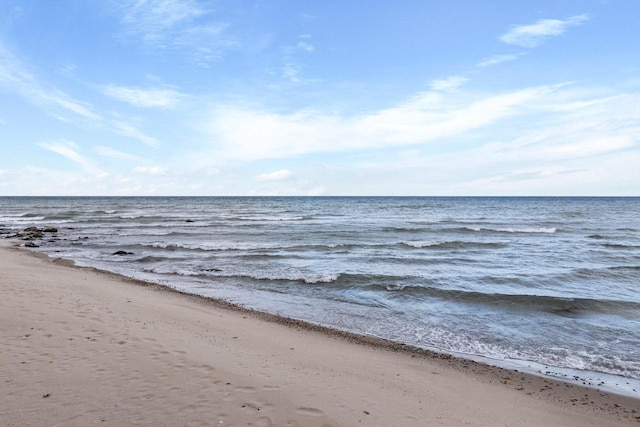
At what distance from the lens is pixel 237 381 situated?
5145 mm

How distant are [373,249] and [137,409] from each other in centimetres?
1852

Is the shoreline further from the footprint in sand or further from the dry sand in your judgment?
the footprint in sand

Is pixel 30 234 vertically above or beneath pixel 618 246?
beneath

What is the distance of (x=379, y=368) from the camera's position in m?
6.30

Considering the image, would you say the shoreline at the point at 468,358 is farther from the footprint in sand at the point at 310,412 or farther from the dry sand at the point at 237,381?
the footprint in sand at the point at 310,412

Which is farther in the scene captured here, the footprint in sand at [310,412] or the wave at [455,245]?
the wave at [455,245]

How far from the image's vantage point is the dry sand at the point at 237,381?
441cm

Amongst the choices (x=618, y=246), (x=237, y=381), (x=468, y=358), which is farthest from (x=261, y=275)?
(x=618, y=246)

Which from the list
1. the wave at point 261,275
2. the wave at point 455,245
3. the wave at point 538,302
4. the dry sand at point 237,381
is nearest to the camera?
the dry sand at point 237,381

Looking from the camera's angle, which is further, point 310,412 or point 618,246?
point 618,246

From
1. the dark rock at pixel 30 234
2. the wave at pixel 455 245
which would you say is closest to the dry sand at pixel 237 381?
the wave at pixel 455 245

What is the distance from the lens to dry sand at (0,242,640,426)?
441cm

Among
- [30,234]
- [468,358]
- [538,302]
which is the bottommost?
[468,358]

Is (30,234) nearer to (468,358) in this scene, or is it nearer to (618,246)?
(468,358)
